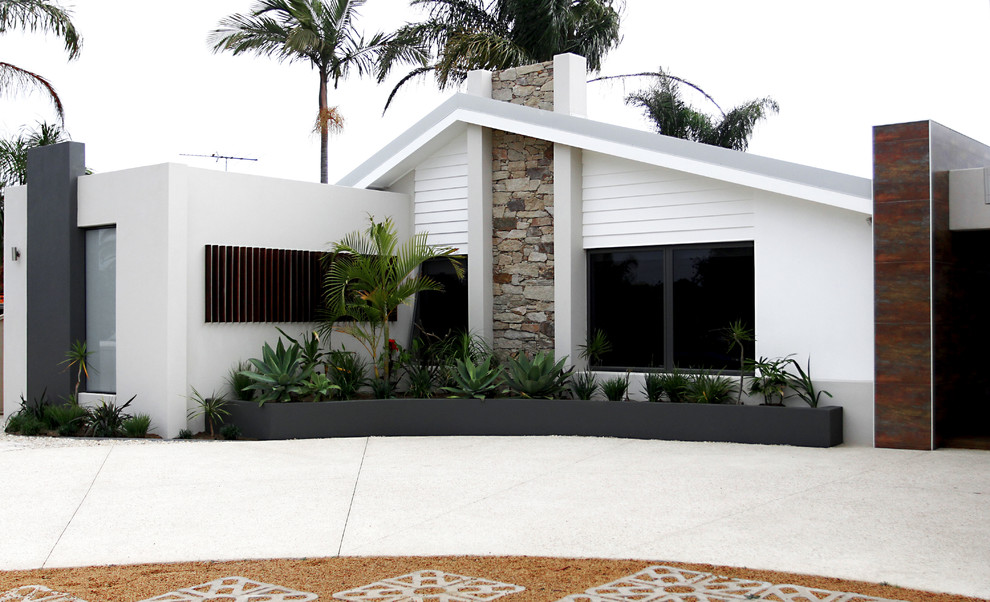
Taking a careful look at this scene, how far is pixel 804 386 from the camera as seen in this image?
34.9 ft

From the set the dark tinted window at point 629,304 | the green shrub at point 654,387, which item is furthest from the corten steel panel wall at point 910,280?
the dark tinted window at point 629,304

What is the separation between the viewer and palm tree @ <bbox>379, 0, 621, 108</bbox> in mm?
22094

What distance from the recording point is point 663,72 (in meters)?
27.3

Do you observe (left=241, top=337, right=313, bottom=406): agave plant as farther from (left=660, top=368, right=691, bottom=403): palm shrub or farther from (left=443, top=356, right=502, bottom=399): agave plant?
(left=660, top=368, right=691, bottom=403): palm shrub

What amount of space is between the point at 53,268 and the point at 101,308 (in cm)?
92

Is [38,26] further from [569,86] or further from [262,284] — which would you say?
[569,86]

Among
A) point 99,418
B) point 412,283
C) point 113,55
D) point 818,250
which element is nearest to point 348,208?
Answer: point 412,283

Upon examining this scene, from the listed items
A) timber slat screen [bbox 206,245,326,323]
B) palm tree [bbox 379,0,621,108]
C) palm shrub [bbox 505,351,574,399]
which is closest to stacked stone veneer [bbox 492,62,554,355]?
palm shrub [bbox 505,351,574,399]

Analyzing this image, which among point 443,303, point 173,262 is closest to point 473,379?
point 443,303

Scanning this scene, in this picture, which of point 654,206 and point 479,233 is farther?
point 479,233

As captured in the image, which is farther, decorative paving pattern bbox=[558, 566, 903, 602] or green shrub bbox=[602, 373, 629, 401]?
green shrub bbox=[602, 373, 629, 401]

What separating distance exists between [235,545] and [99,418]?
591 cm

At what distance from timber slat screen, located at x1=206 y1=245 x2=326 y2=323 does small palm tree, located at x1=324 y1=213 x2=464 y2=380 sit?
0.27 metres

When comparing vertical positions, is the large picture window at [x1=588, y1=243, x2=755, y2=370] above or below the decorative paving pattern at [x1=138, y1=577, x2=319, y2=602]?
above
